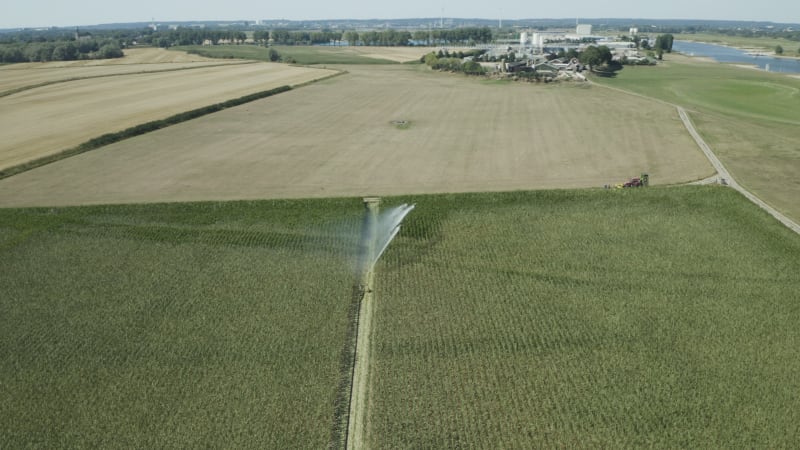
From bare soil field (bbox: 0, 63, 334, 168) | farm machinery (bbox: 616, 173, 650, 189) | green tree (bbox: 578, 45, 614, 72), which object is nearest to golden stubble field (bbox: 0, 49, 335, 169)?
bare soil field (bbox: 0, 63, 334, 168)

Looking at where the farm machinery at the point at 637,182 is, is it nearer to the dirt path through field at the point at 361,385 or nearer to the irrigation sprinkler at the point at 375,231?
the irrigation sprinkler at the point at 375,231

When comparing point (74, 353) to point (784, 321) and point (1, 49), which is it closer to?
point (784, 321)

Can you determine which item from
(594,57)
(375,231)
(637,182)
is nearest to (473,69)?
(594,57)

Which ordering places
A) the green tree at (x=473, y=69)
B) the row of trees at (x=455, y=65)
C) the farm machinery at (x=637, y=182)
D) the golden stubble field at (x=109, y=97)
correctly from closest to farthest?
the farm machinery at (x=637, y=182), the golden stubble field at (x=109, y=97), the green tree at (x=473, y=69), the row of trees at (x=455, y=65)

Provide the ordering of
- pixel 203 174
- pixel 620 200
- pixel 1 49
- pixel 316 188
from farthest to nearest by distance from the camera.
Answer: pixel 1 49, pixel 203 174, pixel 316 188, pixel 620 200

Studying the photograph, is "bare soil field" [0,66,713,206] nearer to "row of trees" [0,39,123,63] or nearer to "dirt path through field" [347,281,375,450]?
"dirt path through field" [347,281,375,450]

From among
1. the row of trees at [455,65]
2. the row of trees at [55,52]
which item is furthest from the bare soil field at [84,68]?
the row of trees at [455,65]

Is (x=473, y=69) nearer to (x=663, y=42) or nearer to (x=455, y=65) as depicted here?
(x=455, y=65)

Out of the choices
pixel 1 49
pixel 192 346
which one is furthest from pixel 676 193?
pixel 1 49
